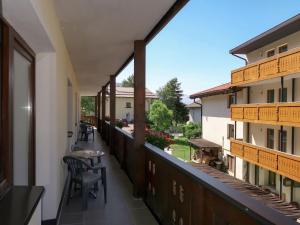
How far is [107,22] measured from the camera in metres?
3.29

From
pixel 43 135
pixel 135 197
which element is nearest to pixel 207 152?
pixel 135 197

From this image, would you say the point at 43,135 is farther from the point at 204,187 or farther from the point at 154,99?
the point at 154,99

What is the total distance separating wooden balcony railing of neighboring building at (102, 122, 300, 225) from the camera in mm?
1328

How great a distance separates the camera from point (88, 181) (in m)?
3.68

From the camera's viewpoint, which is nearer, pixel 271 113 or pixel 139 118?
pixel 139 118

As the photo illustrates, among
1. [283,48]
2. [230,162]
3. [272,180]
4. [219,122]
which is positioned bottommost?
[272,180]

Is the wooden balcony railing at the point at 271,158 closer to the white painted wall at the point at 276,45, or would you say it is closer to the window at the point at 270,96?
the window at the point at 270,96

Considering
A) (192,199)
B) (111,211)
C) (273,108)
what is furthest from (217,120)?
(192,199)

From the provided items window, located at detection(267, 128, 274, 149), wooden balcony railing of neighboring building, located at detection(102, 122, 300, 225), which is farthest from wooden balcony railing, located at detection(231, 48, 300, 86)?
wooden balcony railing of neighboring building, located at detection(102, 122, 300, 225)

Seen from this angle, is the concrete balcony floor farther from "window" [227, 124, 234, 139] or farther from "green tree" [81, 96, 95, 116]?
"green tree" [81, 96, 95, 116]

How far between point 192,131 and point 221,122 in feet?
32.6

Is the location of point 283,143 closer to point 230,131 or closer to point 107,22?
point 230,131

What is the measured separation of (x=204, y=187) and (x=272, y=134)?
12.3 meters

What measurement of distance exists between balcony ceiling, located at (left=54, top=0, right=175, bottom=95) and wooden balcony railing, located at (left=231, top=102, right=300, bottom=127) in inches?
281
